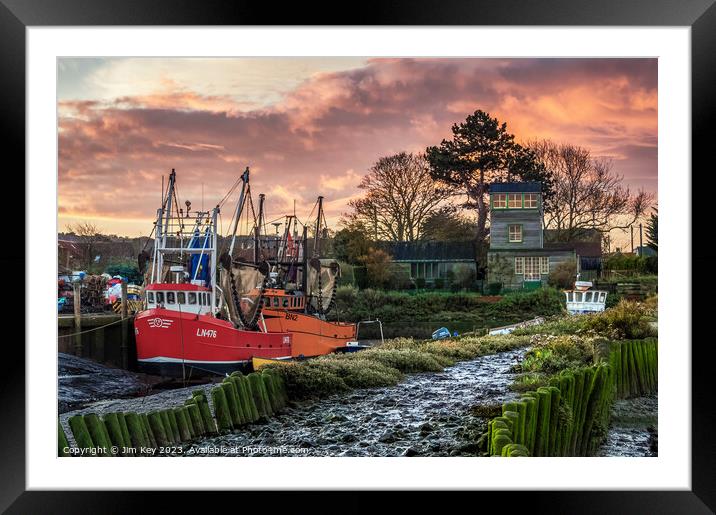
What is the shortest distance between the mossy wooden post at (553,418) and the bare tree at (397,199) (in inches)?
67.5

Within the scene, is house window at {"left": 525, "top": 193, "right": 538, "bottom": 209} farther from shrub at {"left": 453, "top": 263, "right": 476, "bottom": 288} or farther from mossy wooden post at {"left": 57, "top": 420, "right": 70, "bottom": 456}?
mossy wooden post at {"left": 57, "top": 420, "right": 70, "bottom": 456}

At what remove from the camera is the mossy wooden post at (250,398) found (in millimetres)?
5867

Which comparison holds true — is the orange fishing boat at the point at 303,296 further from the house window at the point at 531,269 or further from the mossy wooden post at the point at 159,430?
the house window at the point at 531,269

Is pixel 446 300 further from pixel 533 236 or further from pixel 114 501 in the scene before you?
pixel 114 501

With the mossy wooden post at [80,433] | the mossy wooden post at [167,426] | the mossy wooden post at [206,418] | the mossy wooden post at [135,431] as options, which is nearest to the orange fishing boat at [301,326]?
the mossy wooden post at [206,418]

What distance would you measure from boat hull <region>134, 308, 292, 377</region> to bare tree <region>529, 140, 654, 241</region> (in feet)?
8.73

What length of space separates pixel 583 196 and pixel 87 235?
4.17m

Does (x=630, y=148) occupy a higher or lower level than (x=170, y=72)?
lower

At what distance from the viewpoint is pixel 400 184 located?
19.8 feet
